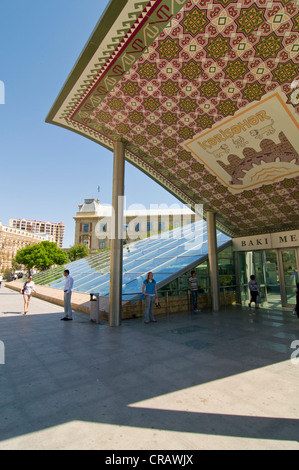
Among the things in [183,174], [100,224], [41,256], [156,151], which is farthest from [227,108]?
[100,224]

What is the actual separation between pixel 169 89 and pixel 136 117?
131 centimetres

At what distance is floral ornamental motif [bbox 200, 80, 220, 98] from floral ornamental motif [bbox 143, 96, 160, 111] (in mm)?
1197

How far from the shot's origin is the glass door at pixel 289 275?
34.5 ft

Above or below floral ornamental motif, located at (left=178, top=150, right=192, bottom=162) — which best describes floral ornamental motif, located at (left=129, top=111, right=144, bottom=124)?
above

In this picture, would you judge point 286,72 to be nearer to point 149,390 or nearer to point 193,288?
point 149,390

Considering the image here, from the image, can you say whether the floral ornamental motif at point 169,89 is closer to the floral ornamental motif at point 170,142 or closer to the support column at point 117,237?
the floral ornamental motif at point 170,142

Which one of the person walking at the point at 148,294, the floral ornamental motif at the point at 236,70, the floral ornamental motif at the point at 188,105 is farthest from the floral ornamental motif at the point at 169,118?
the person walking at the point at 148,294

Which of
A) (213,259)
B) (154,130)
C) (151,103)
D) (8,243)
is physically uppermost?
(8,243)

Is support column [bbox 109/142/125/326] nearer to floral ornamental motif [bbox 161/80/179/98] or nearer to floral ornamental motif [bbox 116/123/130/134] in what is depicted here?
floral ornamental motif [bbox 116/123/130/134]

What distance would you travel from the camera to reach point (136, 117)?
7191mm

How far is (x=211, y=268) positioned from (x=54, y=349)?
7452mm

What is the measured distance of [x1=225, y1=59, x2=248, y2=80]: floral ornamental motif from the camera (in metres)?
5.43

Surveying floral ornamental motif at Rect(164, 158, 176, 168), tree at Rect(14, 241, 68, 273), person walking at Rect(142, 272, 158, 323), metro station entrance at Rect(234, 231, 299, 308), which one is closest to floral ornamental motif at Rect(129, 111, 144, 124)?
floral ornamental motif at Rect(164, 158, 176, 168)

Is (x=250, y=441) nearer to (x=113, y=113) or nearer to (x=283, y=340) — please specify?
(x=283, y=340)
